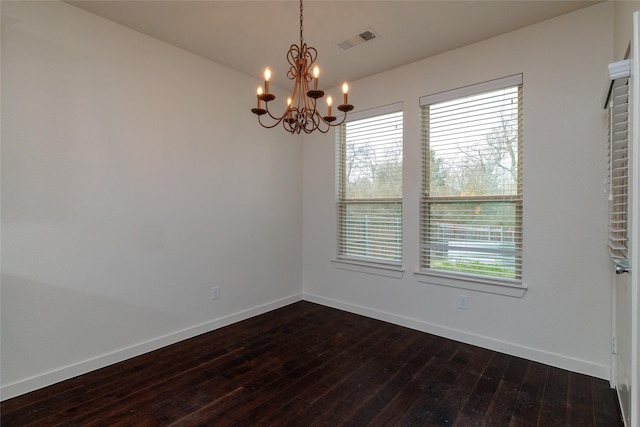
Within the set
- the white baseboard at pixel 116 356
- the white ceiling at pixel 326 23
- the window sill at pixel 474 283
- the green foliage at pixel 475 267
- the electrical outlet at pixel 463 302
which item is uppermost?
the white ceiling at pixel 326 23

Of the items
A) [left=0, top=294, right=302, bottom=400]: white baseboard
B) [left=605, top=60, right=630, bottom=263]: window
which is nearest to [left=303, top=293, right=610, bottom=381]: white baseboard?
[left=605, top=60, right=630, bottom=263]: window

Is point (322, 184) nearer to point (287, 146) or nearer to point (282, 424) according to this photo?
point (287, 146)

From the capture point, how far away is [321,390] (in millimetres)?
2168

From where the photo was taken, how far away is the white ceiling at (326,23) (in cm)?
232

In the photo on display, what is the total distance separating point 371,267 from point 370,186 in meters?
0.95

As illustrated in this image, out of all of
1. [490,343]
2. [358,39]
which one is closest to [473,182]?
[490,343]

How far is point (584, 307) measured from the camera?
7.76 feet

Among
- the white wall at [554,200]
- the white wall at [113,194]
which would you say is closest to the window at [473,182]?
the white wall at [554,200]

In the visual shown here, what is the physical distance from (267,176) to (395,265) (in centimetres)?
183

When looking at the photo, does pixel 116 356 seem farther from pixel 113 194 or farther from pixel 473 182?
pixel 473 182

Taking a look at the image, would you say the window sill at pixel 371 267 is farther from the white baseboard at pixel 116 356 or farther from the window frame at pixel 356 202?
the white baseboard at pixel 116 356

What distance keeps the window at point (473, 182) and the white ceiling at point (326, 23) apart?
0.47 meters

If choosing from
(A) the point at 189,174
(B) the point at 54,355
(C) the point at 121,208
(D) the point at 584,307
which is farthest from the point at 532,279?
(B) the point at 54,355

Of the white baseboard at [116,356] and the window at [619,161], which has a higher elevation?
the window at [619,161]
